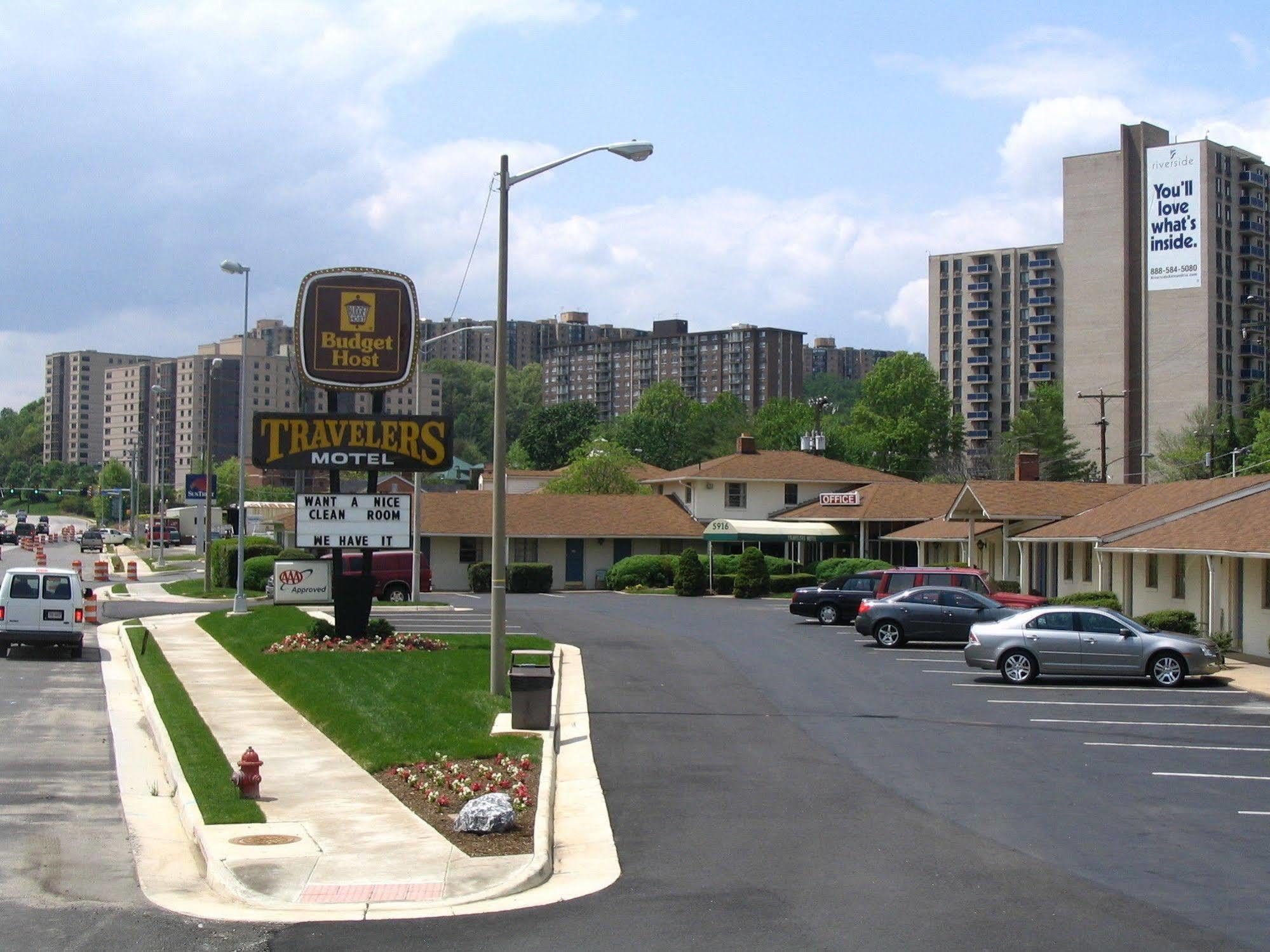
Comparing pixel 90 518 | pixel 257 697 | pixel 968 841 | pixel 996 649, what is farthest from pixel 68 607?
pixel 90 518

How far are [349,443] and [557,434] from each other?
104601 millimetres

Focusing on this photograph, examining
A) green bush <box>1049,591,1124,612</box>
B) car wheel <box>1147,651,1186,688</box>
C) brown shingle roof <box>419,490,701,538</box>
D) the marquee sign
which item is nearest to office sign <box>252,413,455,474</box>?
car wheel <box>1147,651,1186,688</box>

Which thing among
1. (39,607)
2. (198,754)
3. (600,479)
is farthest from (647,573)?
(198,754)

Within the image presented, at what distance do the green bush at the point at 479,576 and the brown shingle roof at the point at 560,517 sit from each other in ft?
6.76

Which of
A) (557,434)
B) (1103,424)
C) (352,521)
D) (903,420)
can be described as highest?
(903,420)

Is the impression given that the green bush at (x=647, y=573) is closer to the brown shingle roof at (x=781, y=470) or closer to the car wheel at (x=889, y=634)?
the brown shingle roof at (x=781, y=470)

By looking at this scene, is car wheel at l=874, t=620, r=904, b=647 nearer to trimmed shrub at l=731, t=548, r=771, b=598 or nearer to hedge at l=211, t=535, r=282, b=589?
trimmed shrub at l=731, t=548, r=771, b=598

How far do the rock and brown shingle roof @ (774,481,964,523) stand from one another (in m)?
50.5

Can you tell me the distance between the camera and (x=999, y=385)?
168375 mm

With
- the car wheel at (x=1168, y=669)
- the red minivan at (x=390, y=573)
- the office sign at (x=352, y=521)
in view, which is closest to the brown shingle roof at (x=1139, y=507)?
the car wheel at (x=1168, y=669)

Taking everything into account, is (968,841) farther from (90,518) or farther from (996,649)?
(90,518)

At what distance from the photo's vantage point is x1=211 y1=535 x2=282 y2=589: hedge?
2287 inches

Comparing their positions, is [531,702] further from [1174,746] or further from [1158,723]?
[1158,723]

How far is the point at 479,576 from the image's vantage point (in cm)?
5900
